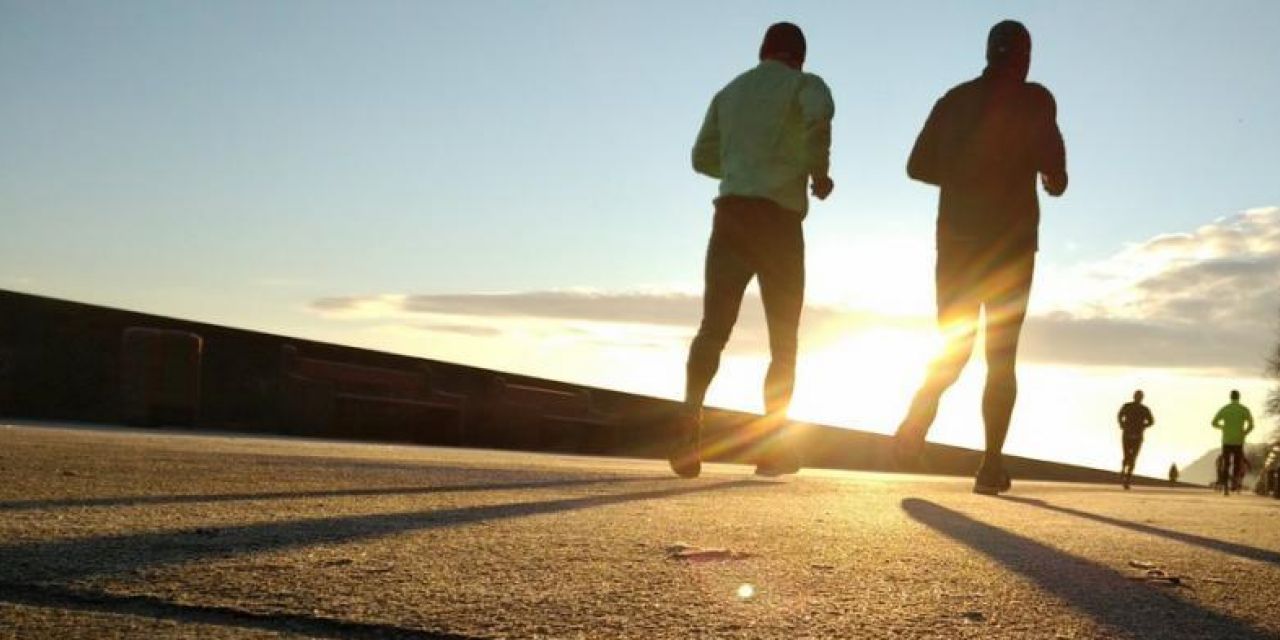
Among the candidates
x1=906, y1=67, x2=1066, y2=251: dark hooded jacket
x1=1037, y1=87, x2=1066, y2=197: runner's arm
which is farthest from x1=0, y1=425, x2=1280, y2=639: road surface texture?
x1=1037, y1=87, x2=1066, y2=197: runner's arm

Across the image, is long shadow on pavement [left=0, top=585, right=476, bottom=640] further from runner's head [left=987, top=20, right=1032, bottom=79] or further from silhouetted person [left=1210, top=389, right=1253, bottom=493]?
silhouetted person [left=1210, top=389, right=1253, bottom=493]

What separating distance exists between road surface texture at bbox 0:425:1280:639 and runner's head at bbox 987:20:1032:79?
2610mm

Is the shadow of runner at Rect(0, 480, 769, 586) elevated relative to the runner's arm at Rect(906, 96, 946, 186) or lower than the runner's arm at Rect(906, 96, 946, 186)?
lower

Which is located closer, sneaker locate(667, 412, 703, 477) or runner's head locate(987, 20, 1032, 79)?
runner's head locate(987, 20, 1032, 79)

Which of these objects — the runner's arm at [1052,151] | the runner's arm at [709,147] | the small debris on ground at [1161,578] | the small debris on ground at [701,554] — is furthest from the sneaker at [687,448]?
the small debris on ground at [1161,578]

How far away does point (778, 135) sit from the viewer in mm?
7539

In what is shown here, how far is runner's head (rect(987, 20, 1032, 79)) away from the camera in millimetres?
7102

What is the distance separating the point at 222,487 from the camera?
15.9 ft

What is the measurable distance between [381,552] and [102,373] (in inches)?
532

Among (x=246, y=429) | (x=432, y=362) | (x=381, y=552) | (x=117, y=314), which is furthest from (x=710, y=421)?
(x=381, y=552)

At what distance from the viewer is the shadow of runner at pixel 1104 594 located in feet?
8.49

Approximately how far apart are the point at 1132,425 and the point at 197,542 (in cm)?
2039

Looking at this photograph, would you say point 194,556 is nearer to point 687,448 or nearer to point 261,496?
point 261,496

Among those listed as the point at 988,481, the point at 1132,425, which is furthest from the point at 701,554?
the point at 1132,425
